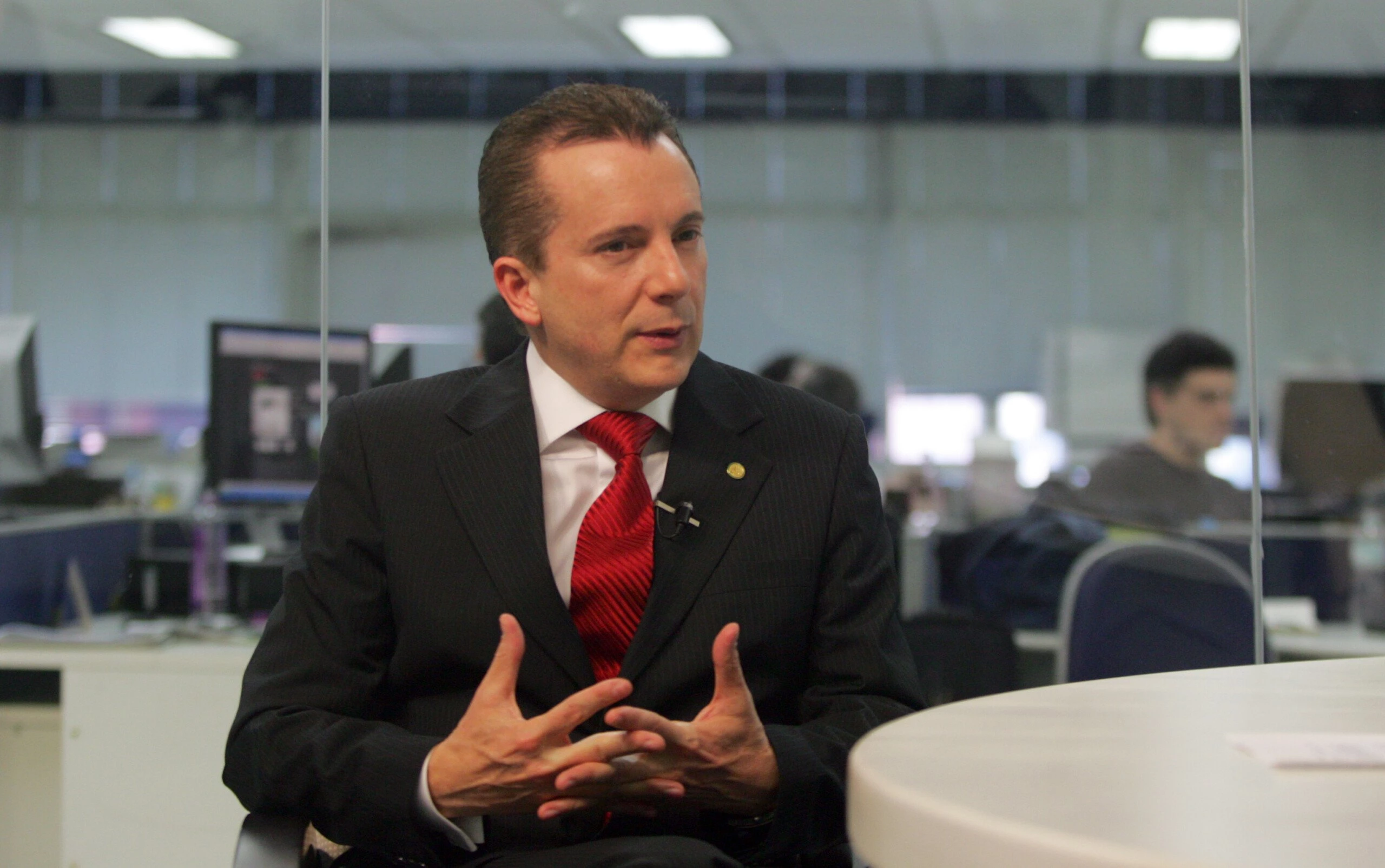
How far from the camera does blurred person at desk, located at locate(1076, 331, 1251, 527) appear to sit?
3.67 metres

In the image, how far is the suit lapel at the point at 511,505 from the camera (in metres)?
1.27

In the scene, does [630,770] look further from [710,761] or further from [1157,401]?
[1157,401]

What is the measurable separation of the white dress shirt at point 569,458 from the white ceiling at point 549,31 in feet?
3.33

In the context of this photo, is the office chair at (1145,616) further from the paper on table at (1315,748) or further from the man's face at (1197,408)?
the paper on table at (1315,748)

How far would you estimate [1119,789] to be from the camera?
68 cm

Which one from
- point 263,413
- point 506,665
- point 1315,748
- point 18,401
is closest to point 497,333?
point 506,665

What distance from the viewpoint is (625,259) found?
131cm

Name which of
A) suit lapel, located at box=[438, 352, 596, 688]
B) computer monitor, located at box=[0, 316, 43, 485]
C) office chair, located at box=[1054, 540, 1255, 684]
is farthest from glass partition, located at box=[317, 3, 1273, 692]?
computer monitor, located at box=[0, 316, 43, 485]

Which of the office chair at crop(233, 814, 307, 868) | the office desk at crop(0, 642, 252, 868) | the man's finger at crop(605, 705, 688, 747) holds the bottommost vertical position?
the office desk at crop(0, 642, 252, 868)

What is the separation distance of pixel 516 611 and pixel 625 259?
14.7 inches

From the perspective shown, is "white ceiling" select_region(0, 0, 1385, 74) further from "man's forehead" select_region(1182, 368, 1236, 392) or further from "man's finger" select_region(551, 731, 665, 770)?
"man's finger" select_region(551, 731, 665, 770)

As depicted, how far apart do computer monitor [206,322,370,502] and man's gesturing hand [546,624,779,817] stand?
6.12ft

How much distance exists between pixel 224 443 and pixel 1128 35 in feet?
16.7

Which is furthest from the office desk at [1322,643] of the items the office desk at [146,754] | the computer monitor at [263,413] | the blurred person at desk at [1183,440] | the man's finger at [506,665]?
the man's finger at [506,665]
